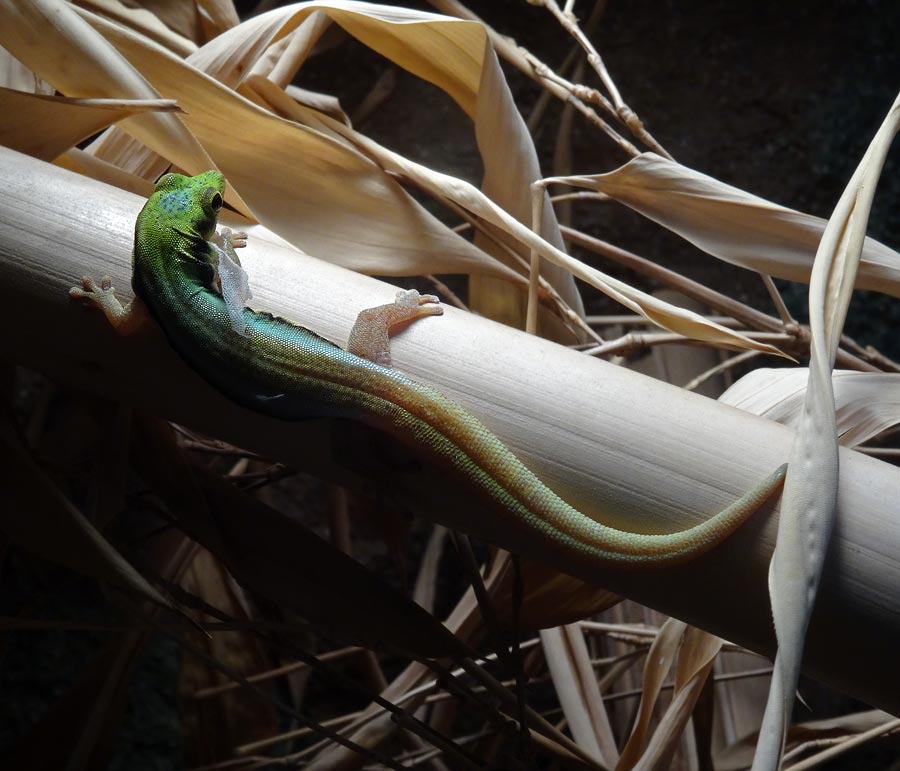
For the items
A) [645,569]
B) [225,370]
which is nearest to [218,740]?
[225,370]

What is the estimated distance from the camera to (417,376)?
3.11 feet

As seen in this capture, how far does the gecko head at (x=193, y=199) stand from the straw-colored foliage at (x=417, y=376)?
0.04m

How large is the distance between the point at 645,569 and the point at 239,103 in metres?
0.86

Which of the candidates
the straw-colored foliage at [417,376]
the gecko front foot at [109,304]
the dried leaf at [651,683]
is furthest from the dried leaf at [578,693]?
the gecko front foot at [109,304]

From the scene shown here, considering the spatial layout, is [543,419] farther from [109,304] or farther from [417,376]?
[109,304]

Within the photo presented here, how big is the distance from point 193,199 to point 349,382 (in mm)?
419

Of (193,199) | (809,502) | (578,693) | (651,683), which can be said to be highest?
(193,199)

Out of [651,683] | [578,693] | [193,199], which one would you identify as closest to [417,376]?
[193,199]

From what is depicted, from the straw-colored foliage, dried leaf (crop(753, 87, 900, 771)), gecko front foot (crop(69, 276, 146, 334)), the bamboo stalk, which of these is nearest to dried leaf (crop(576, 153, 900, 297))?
the straw-colored foliage

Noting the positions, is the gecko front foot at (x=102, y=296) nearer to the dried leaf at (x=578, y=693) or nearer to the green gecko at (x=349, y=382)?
the green gecko at (x=349, y=382)

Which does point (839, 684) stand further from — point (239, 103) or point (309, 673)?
point (309, 673)

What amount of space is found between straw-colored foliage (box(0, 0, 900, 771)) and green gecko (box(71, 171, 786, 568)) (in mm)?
24

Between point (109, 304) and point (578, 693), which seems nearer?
point (109, 304)

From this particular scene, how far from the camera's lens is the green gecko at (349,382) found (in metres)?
0.85
